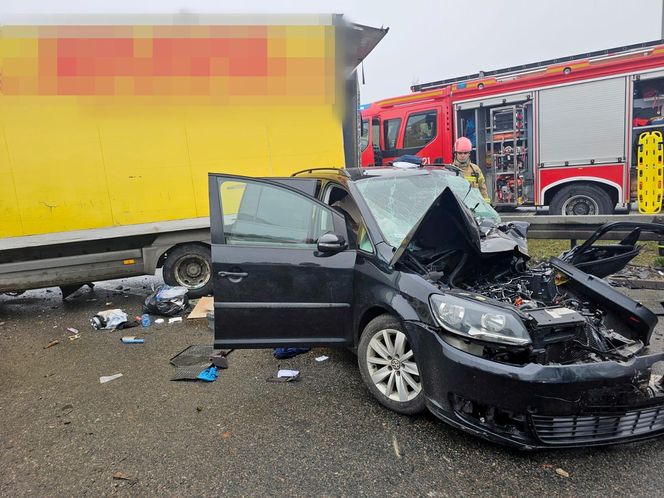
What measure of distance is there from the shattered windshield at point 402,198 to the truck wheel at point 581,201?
18.6 feet

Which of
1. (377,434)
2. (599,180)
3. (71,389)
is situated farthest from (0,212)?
(599,180)

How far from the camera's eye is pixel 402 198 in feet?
11.7

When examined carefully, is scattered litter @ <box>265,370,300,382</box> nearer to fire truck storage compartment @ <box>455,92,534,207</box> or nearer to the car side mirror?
the car side mirror

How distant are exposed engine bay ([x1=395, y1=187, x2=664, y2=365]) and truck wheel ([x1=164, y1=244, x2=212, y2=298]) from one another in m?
3.46

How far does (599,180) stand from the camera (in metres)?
8.59

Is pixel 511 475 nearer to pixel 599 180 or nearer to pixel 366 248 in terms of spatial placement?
pixel 366 248

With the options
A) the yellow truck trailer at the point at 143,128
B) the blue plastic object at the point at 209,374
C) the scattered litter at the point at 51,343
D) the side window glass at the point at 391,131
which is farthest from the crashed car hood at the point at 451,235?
the side window glass at the point at 391,131

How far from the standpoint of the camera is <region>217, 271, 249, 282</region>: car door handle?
10.9 feet

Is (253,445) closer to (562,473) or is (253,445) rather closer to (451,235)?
(562,473)

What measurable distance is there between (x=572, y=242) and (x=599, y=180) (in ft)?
11.7

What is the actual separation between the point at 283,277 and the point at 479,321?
146 cm

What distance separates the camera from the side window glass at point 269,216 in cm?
339

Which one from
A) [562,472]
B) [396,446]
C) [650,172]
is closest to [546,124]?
[650,172]

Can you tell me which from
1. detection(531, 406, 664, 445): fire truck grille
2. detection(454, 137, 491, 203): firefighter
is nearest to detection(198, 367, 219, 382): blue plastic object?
detection(531, 406, 664, 445): fire truck grille
